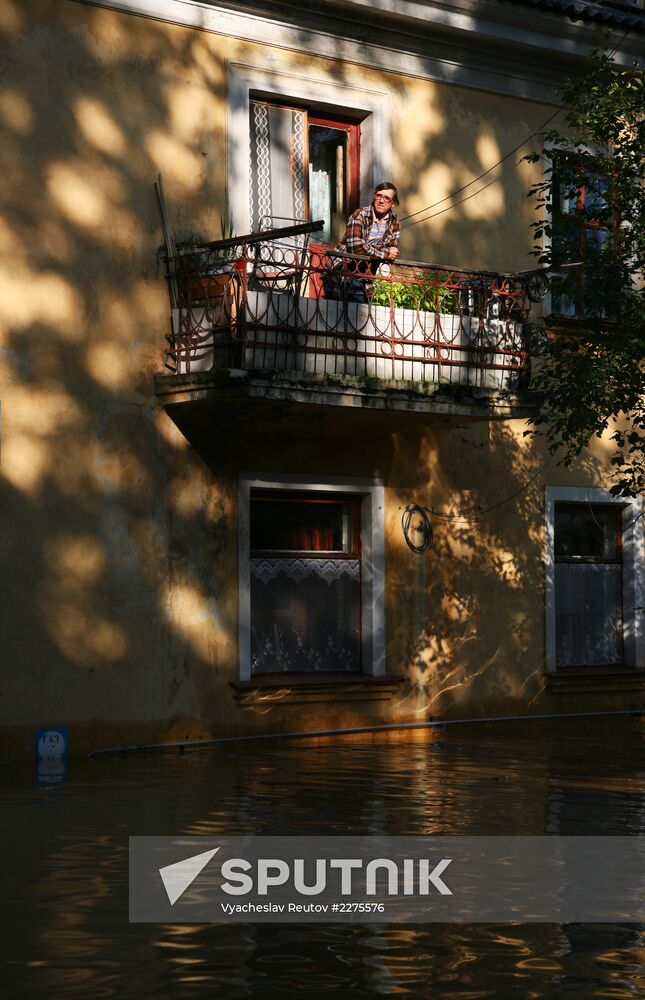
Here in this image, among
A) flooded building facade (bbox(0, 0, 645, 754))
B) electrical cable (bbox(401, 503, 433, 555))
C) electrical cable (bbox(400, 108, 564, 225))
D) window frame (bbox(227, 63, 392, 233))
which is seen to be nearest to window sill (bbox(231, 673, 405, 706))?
flooded building facade (bbox(0, 0, 645, 754))

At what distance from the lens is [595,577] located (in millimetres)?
15812

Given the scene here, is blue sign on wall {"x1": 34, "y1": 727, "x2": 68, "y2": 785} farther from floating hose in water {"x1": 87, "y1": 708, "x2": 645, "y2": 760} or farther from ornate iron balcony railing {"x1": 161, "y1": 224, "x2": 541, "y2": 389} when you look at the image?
ornate iron balcony railing {"x1": 161, "y1": 224, "x2": 541, "y2": 389}

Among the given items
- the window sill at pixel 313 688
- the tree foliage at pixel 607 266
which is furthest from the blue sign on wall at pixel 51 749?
the tree foliage at pixel 607 266

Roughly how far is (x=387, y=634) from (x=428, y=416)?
213 centimetres

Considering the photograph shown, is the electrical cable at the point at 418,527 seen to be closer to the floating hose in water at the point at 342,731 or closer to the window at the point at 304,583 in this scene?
the window at the point at 304,583

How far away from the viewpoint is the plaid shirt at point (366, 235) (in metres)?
13.2

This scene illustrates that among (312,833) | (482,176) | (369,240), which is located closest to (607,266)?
(369,240)

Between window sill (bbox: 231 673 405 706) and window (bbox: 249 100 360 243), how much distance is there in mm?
4063

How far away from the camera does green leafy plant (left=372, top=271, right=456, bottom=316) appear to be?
1296cm

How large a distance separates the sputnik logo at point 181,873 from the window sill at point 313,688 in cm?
517

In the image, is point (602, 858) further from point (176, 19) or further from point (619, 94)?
point (176, 19)

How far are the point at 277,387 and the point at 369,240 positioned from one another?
2072mm

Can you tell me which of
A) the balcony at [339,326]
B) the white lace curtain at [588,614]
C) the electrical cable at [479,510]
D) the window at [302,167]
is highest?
the window at [302,167]

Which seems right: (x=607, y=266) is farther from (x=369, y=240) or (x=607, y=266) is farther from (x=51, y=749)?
(x=51, y=749)
